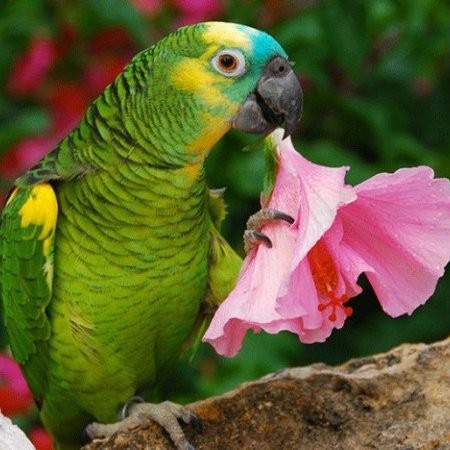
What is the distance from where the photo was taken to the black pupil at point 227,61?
1608mm

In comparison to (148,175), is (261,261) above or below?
below

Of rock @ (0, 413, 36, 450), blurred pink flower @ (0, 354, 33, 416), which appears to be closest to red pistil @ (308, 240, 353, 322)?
rock @ (0, 413, 36, 450)

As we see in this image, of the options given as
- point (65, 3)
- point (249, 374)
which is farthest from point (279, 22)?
point (249, 374)

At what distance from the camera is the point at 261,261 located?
1518 mm

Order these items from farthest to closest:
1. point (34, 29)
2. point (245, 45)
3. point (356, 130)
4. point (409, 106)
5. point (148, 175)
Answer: point (409, 106)
point (356, 130)
point (34, 29)
point (148, 175)
point (245, 45)

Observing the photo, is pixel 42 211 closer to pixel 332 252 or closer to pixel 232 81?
pixel 232 81

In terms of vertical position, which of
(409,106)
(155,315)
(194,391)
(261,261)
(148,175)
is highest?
(148,175)

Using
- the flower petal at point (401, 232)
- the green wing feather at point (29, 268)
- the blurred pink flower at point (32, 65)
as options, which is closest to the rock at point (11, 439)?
the green wing feather at point (29, 268)

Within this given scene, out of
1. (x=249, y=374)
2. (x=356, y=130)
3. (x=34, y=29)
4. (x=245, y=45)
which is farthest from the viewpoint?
(x=356, y=130)

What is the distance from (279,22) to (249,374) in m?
0.94

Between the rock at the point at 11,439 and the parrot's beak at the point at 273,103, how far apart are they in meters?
0.58

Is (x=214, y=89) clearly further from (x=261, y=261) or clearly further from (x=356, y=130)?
(x=356, y=130)

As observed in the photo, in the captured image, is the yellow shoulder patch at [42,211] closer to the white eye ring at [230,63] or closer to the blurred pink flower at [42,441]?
the white eye ring at [230,63]

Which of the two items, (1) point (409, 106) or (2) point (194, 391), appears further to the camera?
(1) point (409, 106)
